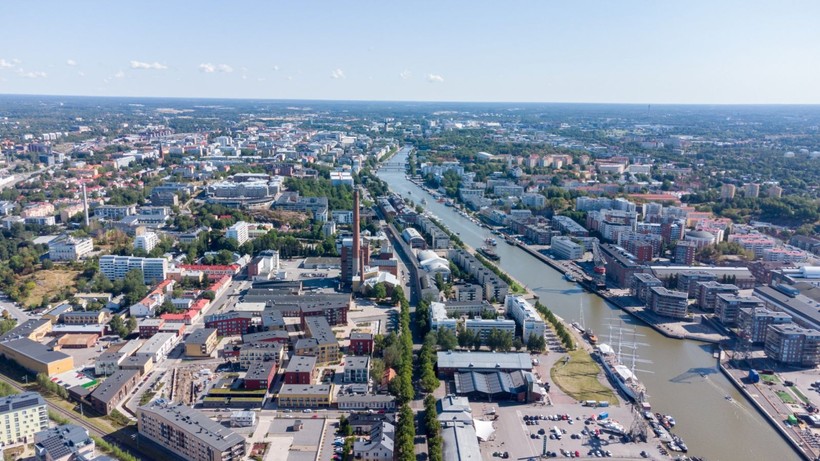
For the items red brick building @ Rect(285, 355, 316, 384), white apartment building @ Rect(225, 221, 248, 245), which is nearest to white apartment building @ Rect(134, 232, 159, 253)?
white apartment building @ Rect(225, 221, 248, 245)

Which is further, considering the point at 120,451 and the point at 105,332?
the point at 105,332

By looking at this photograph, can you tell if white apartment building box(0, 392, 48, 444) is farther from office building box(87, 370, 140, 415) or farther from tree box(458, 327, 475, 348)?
tree box(458, 327, 475, 348)

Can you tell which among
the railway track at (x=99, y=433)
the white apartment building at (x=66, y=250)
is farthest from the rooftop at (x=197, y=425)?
the white apartment building at (x=66, y=250)

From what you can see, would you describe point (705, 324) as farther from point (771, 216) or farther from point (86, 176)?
point (86, 176)

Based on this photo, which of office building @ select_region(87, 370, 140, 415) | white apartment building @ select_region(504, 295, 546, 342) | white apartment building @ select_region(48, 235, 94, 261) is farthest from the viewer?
white apartment building @ select_region(48, 235, 94, 261)

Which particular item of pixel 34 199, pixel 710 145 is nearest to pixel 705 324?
pixel 34 199

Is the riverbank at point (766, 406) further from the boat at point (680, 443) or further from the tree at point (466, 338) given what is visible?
the tree at point (466, 338)
